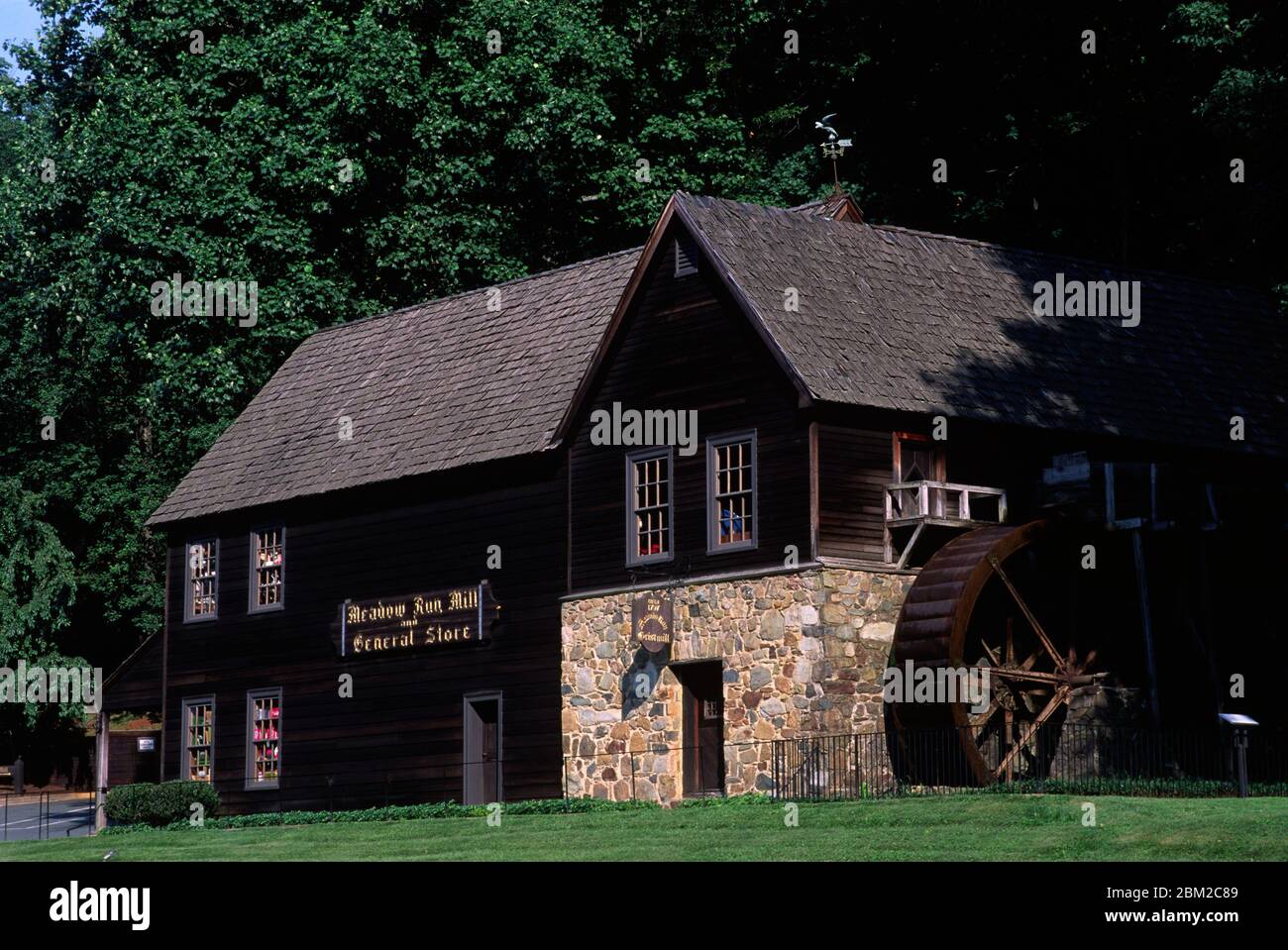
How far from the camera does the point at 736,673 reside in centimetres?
3356

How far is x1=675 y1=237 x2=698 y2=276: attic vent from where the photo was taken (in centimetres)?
3562

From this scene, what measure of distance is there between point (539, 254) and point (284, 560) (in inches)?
594

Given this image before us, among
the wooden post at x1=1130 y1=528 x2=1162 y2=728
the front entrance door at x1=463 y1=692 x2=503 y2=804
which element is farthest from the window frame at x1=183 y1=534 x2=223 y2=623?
the wooden post at x1=1130 y1=528 x2=1162 y2=728

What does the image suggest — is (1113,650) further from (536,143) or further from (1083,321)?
(536,143)

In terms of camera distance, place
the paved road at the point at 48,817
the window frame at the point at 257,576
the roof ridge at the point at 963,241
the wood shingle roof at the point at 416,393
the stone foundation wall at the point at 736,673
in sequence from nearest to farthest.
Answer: the stone foundation wall at the point at 736,673 < the roof ridge at the point at 963,241 < the wood shingle roof at the point at 416,393 < the window frame at the point at 257,576 < the paved road at the point at 48,817

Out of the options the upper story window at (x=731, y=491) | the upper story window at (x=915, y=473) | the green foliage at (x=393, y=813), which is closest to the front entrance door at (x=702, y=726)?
the green foliage at (x=393, y=813)

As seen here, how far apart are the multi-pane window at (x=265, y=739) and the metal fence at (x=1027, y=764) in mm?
13065

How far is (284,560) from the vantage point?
140ft

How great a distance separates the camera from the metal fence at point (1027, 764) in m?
30.4

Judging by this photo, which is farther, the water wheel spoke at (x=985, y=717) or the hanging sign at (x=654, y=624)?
the hanging sign at (x=654, y=624)

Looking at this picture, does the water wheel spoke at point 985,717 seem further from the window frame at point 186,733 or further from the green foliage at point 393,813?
the window frame at point 186,733

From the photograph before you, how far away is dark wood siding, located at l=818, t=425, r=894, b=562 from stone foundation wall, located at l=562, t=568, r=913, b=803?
501 millimetres

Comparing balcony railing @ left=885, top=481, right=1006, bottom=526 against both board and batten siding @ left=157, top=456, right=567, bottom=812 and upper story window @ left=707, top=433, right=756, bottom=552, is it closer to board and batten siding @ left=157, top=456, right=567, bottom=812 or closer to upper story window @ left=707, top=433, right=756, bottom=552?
upper story window @ left=707, top=433, right=756, bottom=552

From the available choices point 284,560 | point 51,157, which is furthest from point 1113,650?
point 51,157
